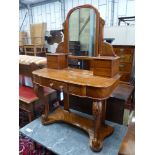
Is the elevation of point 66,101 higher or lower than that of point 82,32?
lower

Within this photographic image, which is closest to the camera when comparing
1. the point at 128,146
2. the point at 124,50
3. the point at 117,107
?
the point at 128,146

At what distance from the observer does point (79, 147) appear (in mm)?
1361

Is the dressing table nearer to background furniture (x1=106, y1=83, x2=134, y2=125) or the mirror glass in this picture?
the mirror glass

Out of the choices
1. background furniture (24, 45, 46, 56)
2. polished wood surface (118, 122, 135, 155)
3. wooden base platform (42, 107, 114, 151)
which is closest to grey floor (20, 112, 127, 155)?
wooden base platform (42, 107, 114, 151)

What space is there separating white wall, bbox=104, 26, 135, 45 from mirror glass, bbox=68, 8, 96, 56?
1.75m

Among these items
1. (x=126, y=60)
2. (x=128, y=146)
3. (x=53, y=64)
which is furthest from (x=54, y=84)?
(x=126, y=60)

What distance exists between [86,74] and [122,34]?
2075 mm

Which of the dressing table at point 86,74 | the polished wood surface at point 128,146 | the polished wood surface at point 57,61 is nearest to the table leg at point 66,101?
the dressing table at point 86,74

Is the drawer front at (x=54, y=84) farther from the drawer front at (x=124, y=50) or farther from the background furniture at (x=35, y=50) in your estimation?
the background furniture at (x=35, y=50)

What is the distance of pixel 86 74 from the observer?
1449 millimetres

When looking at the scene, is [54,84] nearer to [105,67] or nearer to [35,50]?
[105,67]
